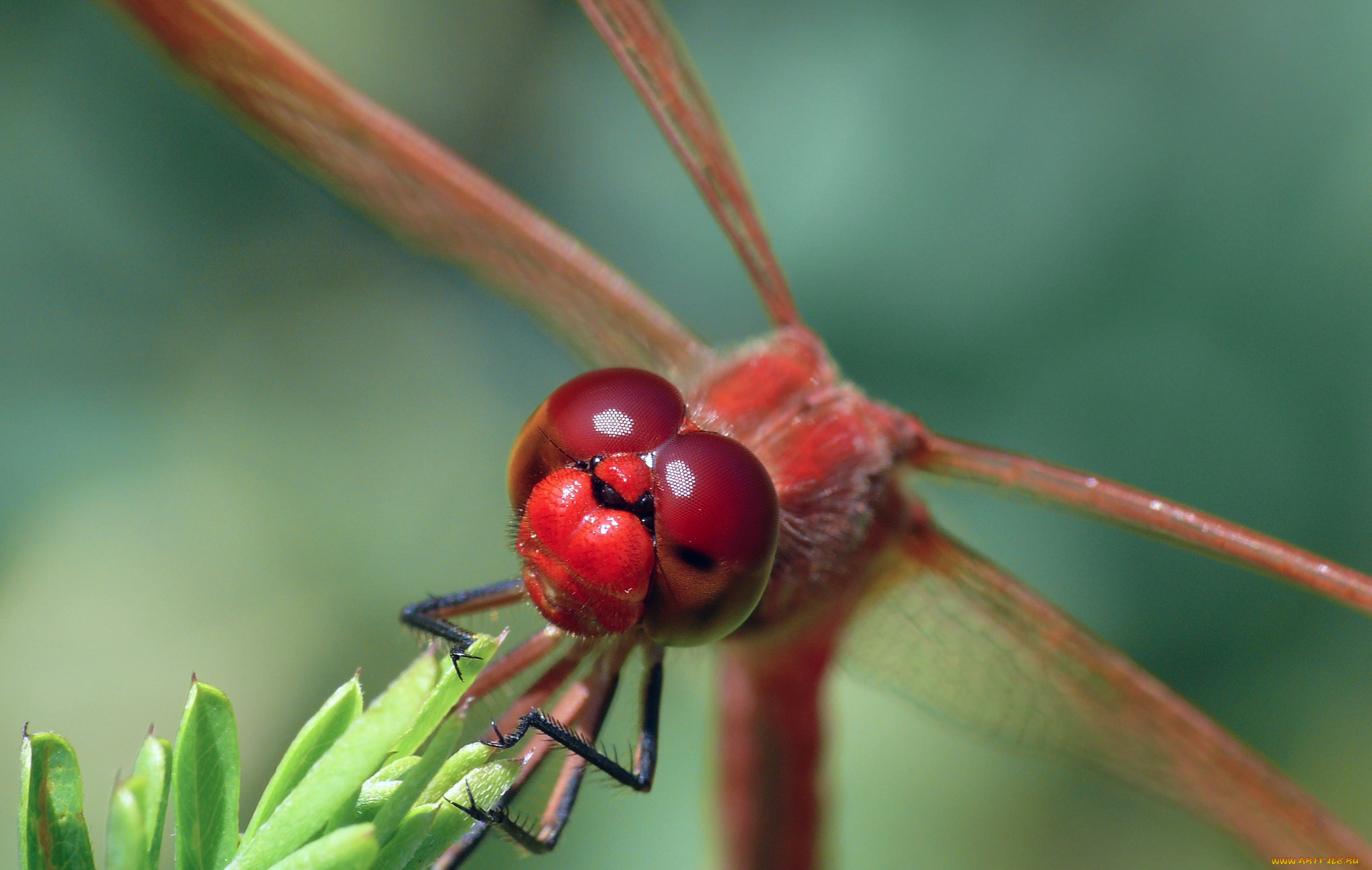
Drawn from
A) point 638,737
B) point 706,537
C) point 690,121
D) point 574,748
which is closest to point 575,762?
point 638,737

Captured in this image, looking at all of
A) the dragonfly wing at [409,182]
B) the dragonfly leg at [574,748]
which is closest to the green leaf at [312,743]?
the dragonfly leg at [574,748]

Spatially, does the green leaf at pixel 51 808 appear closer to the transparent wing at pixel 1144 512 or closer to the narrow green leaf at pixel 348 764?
the narrow green leaf at pixel 348 764

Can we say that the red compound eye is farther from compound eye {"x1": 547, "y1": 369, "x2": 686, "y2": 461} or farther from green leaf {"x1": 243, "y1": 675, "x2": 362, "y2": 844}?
green leaf {"x1": 243, "y1": 675, "x2": 362, "y2": 844}

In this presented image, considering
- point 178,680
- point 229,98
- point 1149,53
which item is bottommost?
point 178,680

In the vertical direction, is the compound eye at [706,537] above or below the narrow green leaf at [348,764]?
above

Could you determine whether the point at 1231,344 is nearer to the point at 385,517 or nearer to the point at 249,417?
the point at 385,517

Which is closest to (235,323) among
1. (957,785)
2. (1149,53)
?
(957,785)
